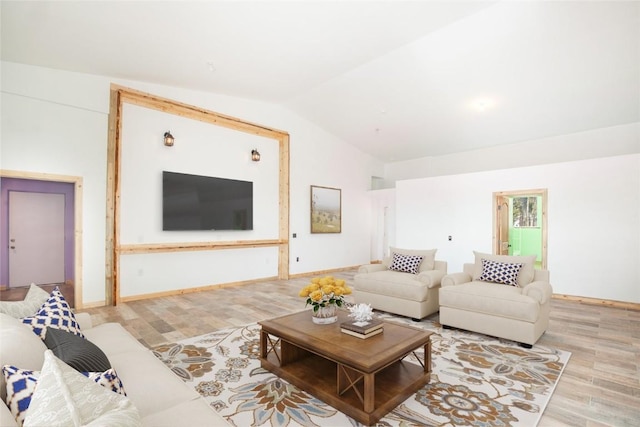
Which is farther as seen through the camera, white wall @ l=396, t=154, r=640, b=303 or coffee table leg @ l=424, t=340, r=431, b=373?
white wall @ l=396, t=154, r=640, b=303

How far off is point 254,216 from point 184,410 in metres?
5.45

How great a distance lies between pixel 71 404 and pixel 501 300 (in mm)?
3634

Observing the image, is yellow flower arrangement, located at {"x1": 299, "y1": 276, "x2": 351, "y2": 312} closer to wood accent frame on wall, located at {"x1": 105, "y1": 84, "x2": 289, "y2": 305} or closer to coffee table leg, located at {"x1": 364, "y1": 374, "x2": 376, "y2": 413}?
coffee table leg, located at {"x1": 364, "y1": 374, "x2": 376, "y2": 413}

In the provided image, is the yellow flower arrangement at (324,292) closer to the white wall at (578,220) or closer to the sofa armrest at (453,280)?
the sofa armrest at (453,280)

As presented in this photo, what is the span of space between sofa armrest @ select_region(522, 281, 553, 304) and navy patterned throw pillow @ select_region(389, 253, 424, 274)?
1389 mm

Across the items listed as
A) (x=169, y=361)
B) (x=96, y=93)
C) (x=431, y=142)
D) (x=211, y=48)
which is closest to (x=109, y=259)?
(x=96, y=93)

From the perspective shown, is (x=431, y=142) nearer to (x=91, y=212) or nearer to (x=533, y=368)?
(x=533, y=368)

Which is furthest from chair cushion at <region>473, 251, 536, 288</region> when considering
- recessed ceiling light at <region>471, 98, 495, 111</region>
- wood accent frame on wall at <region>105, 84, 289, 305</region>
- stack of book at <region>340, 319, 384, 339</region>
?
wood accent frame on wall at <region>105, 84, 289, 305</region>

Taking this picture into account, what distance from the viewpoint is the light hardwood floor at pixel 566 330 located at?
2.20 meters

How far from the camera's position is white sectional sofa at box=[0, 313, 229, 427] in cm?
115

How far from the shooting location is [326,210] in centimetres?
812

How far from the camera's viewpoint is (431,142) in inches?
302

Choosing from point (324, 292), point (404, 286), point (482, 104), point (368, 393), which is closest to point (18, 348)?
point (368, 393)

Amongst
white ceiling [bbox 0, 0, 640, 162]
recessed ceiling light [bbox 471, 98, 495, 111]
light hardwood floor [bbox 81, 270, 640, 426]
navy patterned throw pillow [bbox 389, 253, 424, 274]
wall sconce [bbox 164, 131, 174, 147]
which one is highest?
white ceiling [bbox 0, 0, 640, 162]
